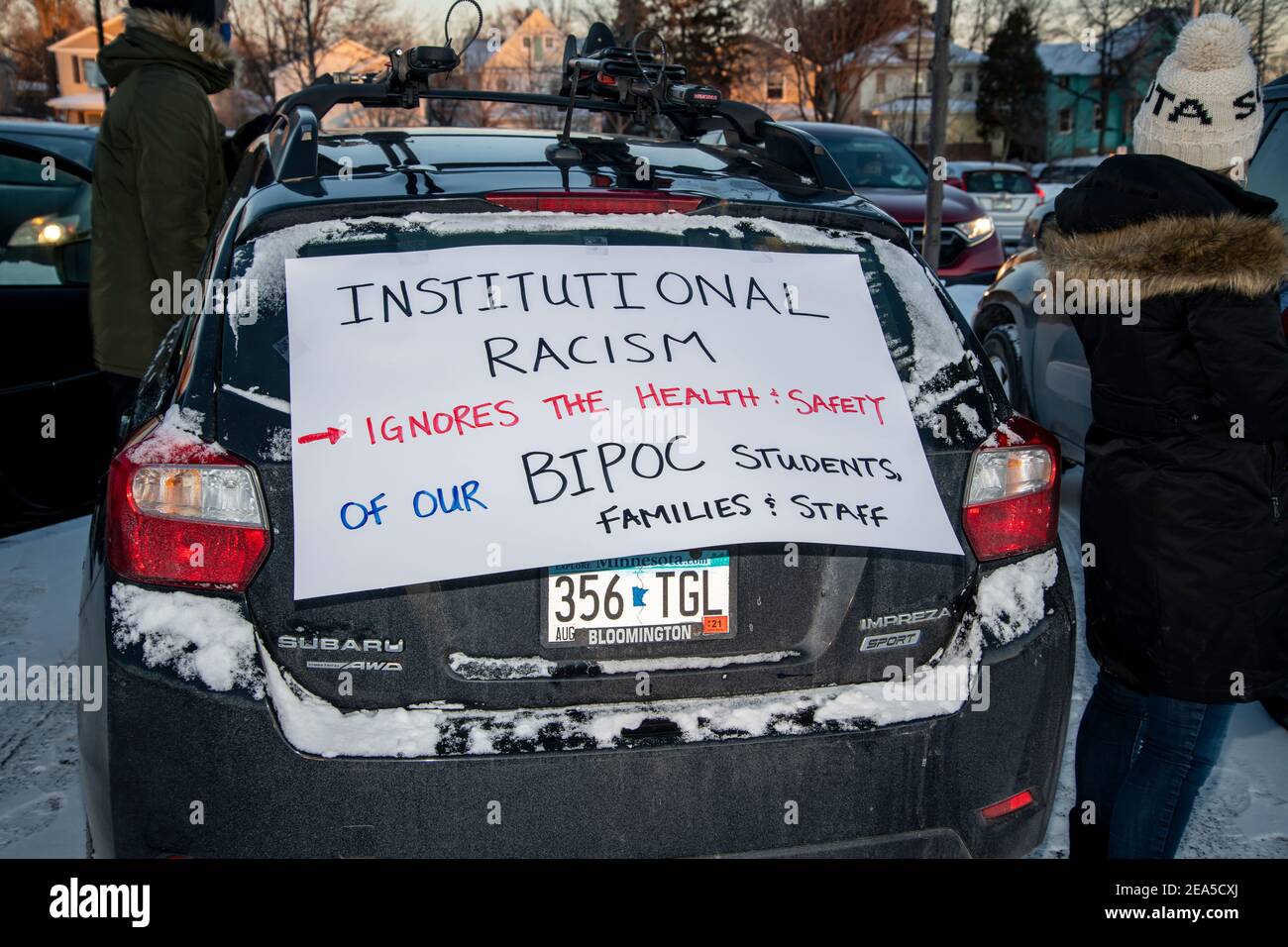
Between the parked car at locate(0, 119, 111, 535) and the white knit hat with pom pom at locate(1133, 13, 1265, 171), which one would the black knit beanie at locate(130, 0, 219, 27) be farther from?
the white knit hat with pom pom at locate(1133, 13, 1265, 171)

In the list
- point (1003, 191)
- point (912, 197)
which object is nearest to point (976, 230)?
point (912, 197)

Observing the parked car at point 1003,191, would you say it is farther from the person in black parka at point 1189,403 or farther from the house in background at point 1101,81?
the house in background at point 1101,81

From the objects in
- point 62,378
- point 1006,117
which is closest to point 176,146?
point 62,378

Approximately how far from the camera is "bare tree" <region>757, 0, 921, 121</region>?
1367 inches

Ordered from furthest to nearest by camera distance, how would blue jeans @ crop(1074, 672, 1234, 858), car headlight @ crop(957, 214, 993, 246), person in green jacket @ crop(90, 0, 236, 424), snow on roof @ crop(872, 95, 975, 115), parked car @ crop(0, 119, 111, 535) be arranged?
snow on roof @ crop(872, 95, 975, 115) < car headlight @ crop(957, 214, 993, 246) < parked car @ crop(0, 119, 111, 535) < person in green jacket @ crop(90, 0, 236, 424) < blue jeans @ crop(1074, 672, 1234, 858)

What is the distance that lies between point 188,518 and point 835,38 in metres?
35.8

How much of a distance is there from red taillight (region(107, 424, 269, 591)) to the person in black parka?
5.64 ft

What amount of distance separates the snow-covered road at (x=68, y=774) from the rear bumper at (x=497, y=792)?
101 centimetres

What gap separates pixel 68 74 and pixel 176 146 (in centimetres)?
9045

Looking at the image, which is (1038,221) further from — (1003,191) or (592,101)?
(1003,191)

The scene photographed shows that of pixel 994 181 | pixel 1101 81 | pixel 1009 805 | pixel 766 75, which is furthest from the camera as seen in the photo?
pixel 1101 81

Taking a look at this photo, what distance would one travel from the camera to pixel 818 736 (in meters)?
2.09

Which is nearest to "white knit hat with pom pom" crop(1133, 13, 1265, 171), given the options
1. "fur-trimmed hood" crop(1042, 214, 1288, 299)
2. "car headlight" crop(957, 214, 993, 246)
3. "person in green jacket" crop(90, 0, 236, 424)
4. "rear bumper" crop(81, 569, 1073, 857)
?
"fur-trimmed hood" crop(1042, 214, 1288, 299)

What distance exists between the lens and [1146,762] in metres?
2.63
